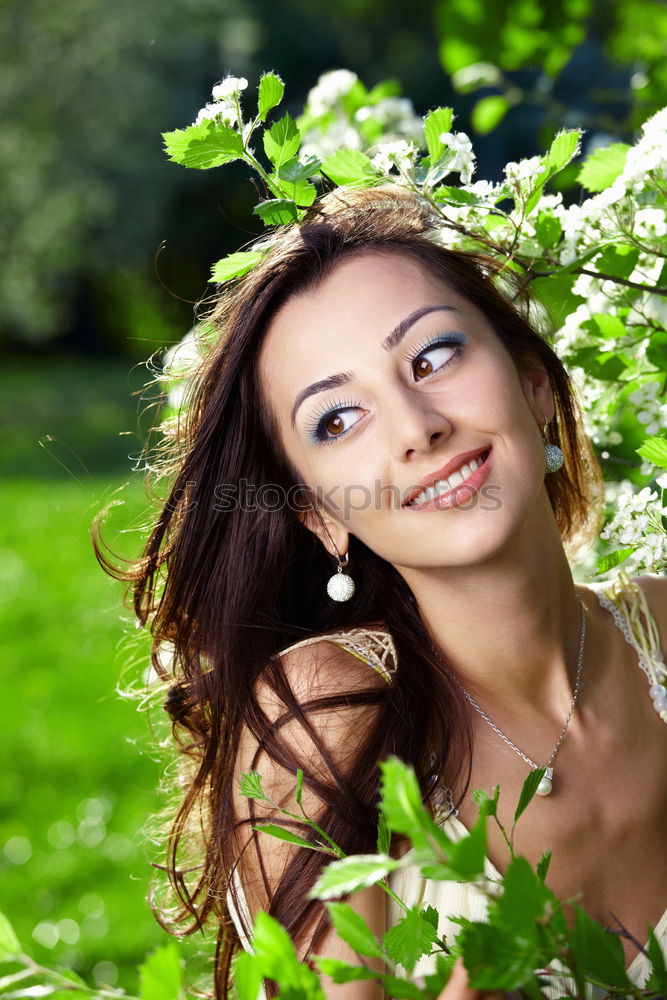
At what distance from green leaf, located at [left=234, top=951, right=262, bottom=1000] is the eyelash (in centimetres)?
123

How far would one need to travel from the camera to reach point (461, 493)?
5.59 feet

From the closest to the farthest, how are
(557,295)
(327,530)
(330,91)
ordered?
(327,530) < (557,295) < (330,91)

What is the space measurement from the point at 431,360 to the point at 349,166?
0.34 m

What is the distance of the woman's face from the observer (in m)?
1.72

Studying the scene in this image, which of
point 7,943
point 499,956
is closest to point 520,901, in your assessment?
point 499,956

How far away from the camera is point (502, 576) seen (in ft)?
6.09

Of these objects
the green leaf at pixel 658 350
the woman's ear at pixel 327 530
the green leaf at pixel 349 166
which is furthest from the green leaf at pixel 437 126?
the woman's ear at pixel 327 530

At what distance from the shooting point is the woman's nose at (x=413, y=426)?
1697 mm

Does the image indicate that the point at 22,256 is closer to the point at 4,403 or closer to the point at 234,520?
the point at 4,403

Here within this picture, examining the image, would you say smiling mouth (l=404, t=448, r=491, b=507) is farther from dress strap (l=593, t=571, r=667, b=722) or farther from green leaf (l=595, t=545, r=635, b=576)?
dress strap (l=593, t=571, r=667, b=722)

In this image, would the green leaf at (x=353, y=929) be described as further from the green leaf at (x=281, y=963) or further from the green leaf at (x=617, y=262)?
the green leaf at (x=617, y=262)

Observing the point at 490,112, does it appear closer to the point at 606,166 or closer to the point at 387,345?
the point at 606,166

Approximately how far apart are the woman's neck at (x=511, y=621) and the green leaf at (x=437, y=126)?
2.17ft

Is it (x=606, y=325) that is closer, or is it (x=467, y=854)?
(x=467, y=854)
